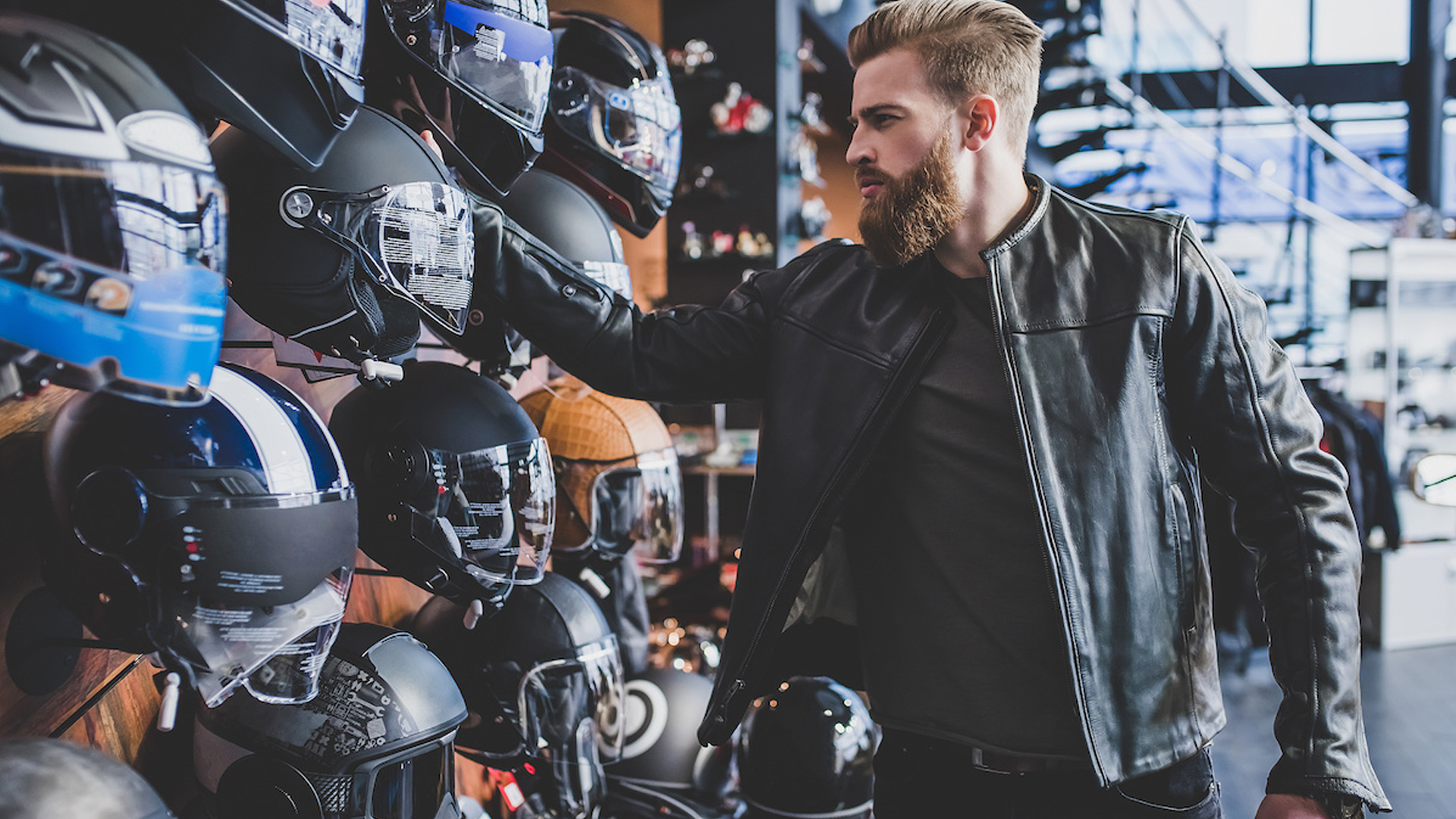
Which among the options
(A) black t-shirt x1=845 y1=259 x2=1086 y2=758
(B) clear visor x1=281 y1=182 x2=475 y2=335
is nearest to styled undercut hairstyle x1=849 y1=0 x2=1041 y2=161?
(A) black t-shirt x1=845 y1=259 x2=1086 y2=758

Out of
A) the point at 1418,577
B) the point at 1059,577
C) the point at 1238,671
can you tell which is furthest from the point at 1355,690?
the point at 1418,577

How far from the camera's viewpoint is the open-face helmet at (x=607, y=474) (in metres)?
1.95

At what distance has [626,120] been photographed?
1.73 meters

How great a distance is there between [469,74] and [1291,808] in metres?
1.42

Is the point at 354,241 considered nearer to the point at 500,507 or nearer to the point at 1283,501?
the point at 500,507

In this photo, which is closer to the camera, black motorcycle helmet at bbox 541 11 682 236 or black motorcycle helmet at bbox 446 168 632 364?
black motorcycle helmet at bbox 446 168 632 364

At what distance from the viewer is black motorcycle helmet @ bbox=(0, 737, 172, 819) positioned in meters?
0.78

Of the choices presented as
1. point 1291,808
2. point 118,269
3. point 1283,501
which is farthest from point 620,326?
point 1291,808

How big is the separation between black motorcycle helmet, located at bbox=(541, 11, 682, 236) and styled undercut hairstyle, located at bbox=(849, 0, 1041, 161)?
0.38 m

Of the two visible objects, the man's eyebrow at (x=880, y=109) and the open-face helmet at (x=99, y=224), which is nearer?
the open-face helmet at (x=99, y=224)

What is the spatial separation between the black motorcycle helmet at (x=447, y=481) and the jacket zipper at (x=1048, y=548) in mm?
674

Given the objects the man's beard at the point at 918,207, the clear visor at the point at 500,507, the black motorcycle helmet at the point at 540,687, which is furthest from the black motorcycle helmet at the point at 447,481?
the man's beard at the point at 918,207

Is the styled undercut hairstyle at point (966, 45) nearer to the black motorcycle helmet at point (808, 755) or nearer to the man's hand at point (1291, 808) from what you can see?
the man's hand at point (1291, 808)

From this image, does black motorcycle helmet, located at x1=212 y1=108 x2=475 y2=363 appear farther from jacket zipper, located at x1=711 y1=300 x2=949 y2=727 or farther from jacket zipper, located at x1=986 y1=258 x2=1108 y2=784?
jacket zipper, located at x1=986 y1=258 x2=1108 y2=784
